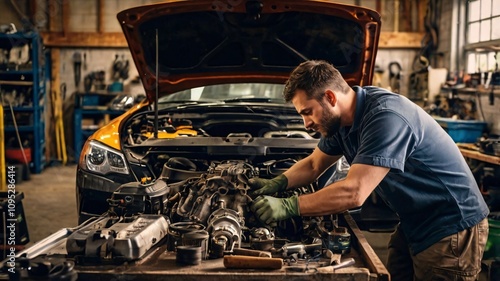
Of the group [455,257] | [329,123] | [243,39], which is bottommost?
[455,257]

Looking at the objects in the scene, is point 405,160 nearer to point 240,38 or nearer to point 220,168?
point 220,168

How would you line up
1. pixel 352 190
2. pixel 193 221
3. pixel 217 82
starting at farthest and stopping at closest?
pixel 217 82 < pixel 193 221 < pixel 352 190

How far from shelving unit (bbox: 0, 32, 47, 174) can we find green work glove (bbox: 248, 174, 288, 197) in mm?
6066

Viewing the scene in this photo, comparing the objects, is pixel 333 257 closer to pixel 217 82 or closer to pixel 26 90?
pixel 217 82

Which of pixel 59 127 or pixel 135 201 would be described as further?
pixel 59 127

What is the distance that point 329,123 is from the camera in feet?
6.97

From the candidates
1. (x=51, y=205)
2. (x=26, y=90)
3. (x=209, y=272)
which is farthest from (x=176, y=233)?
(x=26, y=90)

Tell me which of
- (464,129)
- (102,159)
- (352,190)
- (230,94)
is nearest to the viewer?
(352,190)

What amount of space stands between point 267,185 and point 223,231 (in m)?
0.51

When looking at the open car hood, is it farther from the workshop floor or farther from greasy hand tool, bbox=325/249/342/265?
the workshop floor

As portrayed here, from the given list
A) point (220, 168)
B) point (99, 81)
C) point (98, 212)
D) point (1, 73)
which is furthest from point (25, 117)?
point (220, 168)

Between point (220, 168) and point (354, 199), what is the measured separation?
0.71 m

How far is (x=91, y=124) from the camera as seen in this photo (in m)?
8.61

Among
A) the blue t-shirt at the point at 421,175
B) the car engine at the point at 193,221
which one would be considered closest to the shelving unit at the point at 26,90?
the car engine at the point at 193,221
